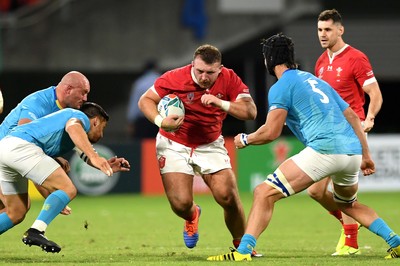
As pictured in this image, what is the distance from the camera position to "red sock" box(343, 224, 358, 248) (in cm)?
1052

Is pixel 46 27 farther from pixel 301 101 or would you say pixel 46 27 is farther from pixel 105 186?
pixel 301 101

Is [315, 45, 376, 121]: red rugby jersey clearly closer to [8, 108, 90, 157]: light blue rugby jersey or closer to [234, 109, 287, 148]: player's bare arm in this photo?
[234, 109, 287, 148]: player's bare arm

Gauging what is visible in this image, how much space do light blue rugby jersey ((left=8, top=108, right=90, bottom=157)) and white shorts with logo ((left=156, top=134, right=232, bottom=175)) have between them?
1.34 metres

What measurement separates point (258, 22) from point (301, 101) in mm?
16170

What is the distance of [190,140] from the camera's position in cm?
1079

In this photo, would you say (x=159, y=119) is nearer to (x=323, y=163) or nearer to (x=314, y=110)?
(x=314, y=110)

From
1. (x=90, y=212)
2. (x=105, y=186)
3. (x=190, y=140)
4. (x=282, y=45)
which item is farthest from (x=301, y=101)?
(x=105, y=186)

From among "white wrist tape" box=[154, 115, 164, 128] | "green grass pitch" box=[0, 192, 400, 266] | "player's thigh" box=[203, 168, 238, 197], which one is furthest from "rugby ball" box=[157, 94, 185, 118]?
Result: "green grass pitch" box=[0, 192, 400, 266]

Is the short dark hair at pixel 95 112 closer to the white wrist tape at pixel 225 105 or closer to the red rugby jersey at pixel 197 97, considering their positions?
the red rugby jersey at pixel 197 97

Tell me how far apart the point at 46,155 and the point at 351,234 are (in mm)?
3308

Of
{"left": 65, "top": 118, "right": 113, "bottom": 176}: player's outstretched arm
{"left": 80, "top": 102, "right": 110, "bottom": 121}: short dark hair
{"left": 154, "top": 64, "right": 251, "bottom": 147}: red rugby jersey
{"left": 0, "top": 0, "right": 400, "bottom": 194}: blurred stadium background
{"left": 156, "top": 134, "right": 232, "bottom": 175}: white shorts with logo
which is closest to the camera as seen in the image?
{"left": 65, "top": 118, "right": 113, "bottom": 176}: player's outstretched arm

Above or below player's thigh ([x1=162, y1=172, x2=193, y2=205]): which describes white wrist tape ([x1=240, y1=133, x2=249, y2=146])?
above

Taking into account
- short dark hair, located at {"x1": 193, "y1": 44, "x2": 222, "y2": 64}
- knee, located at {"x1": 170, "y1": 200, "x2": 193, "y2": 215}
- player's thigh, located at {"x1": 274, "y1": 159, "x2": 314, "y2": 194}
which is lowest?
knee, located at {"x1": 170, "y1": 200, "x2": 193, "y2": 215}

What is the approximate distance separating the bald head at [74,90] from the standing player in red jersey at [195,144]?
24.8 inches
